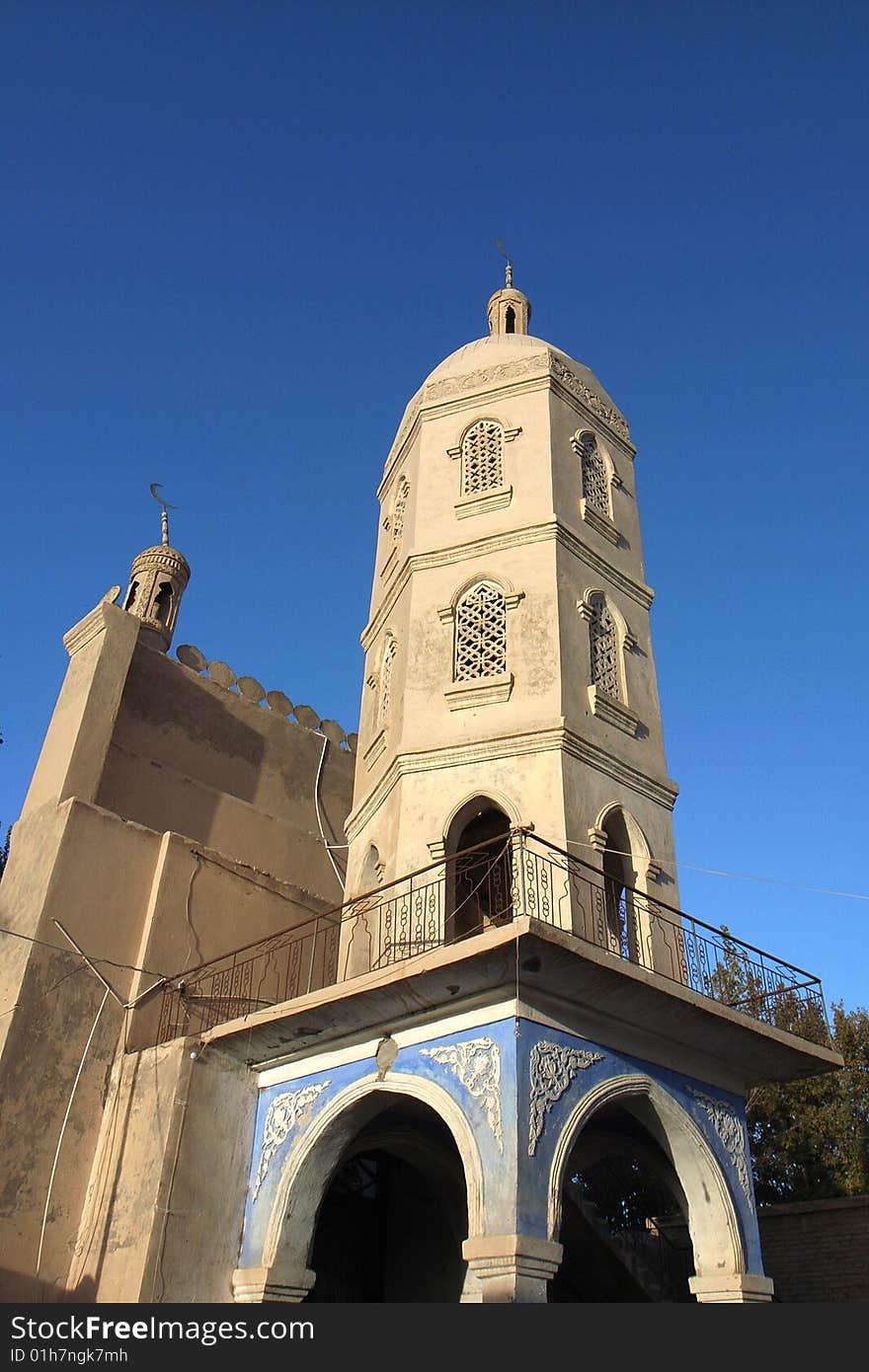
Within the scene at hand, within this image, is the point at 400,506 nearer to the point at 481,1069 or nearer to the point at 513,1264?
the point at 481,1069

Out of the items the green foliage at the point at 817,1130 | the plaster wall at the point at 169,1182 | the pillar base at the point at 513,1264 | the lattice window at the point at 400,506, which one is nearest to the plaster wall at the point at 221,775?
the lattice window at the point at 400,506

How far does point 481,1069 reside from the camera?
8414 millimetres

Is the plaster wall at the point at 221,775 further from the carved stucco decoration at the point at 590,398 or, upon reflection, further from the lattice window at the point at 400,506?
the carved stucco decoration at the point at 590,398

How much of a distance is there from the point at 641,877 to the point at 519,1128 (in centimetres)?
368

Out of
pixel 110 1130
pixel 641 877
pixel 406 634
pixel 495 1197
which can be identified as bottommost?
pixel 495 1197

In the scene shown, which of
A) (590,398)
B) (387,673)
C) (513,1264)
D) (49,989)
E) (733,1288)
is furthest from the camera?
(590,398)

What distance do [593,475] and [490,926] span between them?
271 inches

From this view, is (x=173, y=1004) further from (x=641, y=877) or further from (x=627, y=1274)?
(x=627, y=1274)

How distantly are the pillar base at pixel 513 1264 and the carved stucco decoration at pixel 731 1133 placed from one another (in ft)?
8.29

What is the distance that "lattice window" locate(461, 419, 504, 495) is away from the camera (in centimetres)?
1355

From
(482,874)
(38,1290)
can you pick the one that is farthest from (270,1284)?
(482,874)

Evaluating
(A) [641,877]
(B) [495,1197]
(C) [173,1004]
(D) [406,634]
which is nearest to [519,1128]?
(B) [495,1197]

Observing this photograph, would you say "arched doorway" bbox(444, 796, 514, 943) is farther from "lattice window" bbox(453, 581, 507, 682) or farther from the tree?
the tree

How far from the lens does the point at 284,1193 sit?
31.0 feet
